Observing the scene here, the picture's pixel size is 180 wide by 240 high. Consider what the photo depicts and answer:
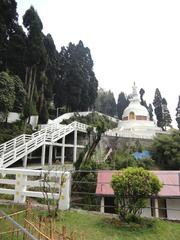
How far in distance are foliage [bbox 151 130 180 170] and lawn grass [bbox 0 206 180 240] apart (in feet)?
46.8

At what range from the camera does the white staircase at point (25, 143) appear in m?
14.4

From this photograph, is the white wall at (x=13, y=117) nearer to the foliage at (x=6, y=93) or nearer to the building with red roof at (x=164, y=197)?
the foliage at (x=6, y=93)

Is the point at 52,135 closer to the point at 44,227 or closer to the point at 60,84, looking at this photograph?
the point at 44,227

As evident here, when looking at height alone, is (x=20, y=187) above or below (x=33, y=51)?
below

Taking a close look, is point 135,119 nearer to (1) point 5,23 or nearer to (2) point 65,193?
(1) point 5,23

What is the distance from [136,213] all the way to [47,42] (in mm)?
30238

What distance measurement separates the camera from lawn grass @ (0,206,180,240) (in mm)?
4254

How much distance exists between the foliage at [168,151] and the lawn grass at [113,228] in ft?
46.8

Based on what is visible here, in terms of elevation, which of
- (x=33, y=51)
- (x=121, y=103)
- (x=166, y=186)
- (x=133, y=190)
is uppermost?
(x=121, y=103)

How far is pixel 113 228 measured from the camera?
4.65 metres

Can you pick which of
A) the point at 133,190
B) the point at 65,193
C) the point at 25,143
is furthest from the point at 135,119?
the point at 133,190

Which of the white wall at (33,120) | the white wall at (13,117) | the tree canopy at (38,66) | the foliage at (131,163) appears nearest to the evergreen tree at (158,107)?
the tree canopy at (38,66)

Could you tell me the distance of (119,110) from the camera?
Result: 58.4 m

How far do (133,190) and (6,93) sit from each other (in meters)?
16.4
